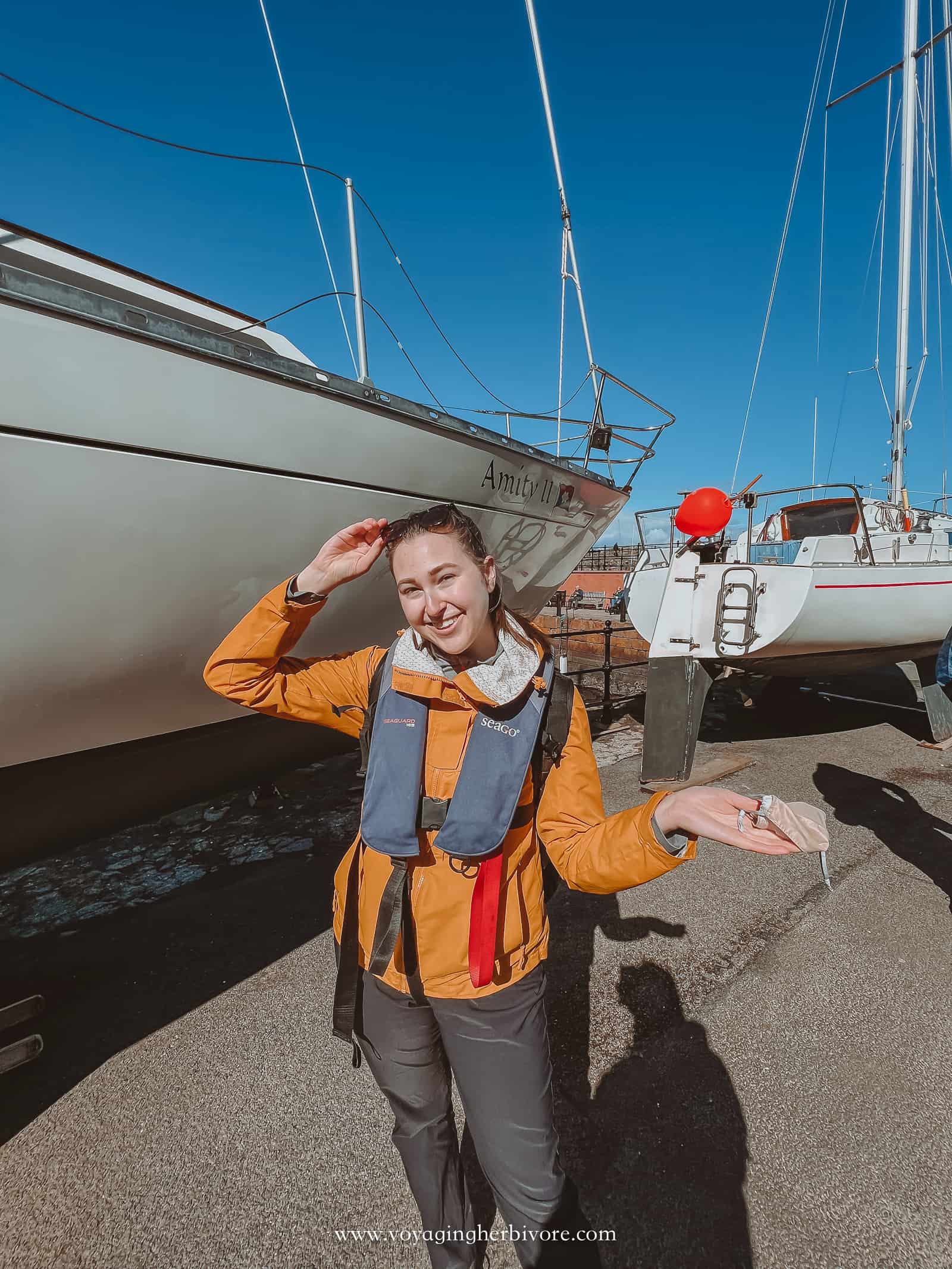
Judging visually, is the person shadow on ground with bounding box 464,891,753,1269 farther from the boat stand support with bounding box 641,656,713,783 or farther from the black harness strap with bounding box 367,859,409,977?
the boat stand support with bounding box 641,656,713,783

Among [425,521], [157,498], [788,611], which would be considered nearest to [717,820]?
[425,521]

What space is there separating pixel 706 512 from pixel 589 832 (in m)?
3.08

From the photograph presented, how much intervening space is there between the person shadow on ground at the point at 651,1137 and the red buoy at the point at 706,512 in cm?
269

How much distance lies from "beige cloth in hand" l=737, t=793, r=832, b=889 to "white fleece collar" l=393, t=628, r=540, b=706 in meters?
0.51

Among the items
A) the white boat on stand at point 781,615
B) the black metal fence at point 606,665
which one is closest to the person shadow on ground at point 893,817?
the white boat on stand at point 781,615

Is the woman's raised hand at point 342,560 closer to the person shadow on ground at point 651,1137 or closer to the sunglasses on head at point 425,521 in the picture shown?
the sunglasses on head at point 425,521

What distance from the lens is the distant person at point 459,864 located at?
3.71 ft

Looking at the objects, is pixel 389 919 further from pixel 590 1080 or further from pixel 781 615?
pixel 781 615

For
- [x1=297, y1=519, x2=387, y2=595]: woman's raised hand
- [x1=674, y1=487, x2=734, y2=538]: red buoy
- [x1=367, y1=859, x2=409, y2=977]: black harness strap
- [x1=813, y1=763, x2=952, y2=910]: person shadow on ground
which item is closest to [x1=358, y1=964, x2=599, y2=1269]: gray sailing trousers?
[x1=367, y1=859, x2=409, y2=977]: black harness strap

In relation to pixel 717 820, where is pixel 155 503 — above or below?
above

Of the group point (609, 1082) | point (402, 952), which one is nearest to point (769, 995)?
point (609, 1082)

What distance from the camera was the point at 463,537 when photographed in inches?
50.4

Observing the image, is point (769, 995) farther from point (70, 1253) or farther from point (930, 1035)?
point (70, 1253)

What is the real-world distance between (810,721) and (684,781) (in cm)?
305
